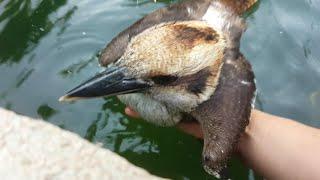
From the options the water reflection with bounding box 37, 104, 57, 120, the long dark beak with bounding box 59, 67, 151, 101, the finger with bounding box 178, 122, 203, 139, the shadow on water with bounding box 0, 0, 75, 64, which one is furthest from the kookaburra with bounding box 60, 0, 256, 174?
the shadow on water with bounding box 0, 0, 75, 64

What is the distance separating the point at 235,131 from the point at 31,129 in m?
0.92

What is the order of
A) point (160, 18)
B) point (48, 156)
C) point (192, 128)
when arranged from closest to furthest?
1. point (48, 156)
2. point (160, 18)
3. point (192, 128)

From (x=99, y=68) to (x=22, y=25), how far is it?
692mm

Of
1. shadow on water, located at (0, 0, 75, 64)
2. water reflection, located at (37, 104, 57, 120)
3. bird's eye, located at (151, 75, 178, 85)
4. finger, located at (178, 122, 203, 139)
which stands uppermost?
bird's eye, located at (151, 75, 178, 85)

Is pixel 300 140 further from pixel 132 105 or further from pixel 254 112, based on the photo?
pixel 132 105

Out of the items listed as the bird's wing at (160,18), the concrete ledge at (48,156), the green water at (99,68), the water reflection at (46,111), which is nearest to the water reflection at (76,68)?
the green water at (99,68)

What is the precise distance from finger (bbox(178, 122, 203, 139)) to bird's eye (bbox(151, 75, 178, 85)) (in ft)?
1.50

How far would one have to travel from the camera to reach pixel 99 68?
358 centimetres

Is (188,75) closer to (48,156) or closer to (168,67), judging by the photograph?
(168,67)

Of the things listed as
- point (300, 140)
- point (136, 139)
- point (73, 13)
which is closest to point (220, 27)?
point (300, 140)

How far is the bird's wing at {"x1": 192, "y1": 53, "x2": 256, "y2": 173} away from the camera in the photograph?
2.62 metres

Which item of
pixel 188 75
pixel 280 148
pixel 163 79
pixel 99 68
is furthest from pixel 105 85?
pixel 99 68

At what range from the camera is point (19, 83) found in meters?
3.52

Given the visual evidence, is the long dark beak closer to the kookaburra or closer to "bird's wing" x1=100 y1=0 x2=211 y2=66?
the kookaburra
